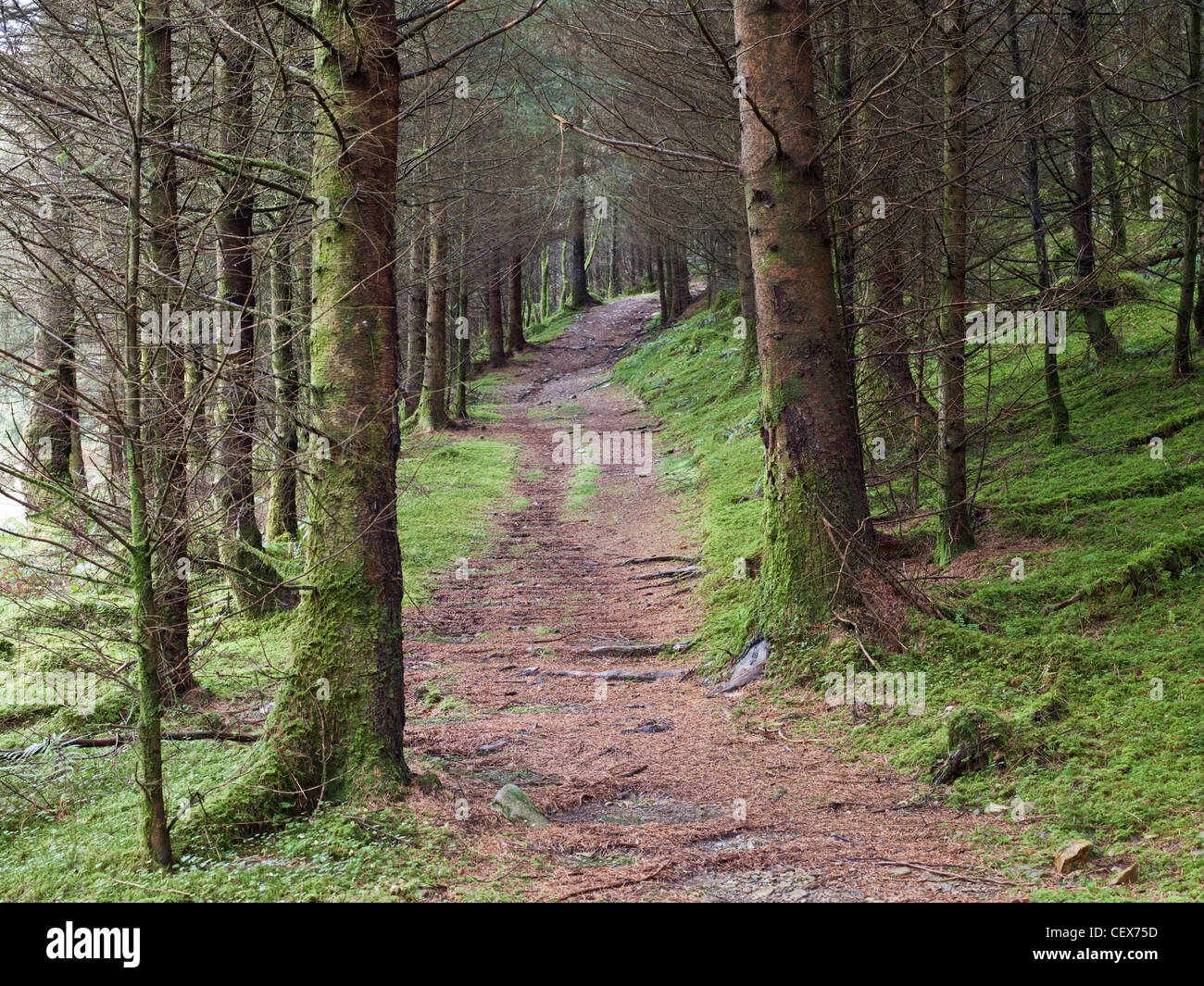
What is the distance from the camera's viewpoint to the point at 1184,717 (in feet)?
15.1

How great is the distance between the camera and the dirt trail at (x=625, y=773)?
392 centimetres

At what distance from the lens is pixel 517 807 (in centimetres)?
476

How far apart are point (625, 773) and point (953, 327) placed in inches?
191

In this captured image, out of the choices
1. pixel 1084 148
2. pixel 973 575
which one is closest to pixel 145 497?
pixel 973 575

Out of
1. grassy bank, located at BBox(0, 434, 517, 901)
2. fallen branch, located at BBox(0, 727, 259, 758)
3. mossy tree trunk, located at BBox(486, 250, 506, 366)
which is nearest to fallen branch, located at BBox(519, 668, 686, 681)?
grassy bank, located at BBox(0, 434, 517, 901)

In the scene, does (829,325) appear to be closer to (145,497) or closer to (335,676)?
(335,676)

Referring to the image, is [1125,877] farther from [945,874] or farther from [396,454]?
[396,454]

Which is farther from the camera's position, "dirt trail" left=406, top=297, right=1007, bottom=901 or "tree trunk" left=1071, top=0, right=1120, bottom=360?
A: "tree trunk" left=1071, top=0, right=1120, bottom=360

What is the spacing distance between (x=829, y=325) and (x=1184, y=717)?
11.7 ft

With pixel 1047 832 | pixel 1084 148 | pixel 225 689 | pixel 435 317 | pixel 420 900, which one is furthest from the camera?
pixel 435 317

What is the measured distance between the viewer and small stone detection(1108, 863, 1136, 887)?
11.5ft

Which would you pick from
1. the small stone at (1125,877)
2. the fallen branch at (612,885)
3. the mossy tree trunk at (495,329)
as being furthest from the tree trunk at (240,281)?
the mossy tree trunk at (495,329)

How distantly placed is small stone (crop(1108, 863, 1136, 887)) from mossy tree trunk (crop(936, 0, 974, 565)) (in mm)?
3931

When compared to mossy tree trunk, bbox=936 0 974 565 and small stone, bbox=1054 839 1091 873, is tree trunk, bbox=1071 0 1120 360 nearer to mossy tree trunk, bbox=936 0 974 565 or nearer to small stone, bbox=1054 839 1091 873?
mossy tree trunk, bbox=936 0 974 565
